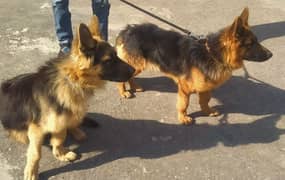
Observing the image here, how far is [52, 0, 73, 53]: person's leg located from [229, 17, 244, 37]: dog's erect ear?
6.91 feet

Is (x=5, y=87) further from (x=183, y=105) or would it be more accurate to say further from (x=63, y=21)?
(x=183, y=105)

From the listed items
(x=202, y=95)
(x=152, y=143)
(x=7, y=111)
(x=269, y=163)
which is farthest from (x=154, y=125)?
(x=7, y=111)

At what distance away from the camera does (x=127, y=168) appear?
169 inches

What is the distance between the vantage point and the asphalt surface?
429 centimetres

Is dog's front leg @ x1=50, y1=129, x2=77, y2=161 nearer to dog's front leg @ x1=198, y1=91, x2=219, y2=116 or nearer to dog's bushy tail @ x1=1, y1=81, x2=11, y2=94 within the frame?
dog's bushy tail @ x1=1, y1=81, x2=11, y2=94

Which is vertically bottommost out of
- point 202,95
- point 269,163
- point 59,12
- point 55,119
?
point 269,163

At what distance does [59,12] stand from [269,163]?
3.21 m

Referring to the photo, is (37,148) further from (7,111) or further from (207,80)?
(207,80)

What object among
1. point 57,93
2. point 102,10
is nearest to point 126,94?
point 102,10

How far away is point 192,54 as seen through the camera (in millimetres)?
4754

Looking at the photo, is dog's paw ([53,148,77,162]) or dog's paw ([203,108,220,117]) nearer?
dog's paw ([53,148,77,162])

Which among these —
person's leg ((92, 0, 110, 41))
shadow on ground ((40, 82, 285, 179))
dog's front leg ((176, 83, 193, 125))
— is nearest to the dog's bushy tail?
shadow on ground ((40, 82, 285, 179))

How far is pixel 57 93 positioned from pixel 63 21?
5.96 ft

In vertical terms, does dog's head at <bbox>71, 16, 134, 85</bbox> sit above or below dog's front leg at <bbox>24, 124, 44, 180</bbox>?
above
